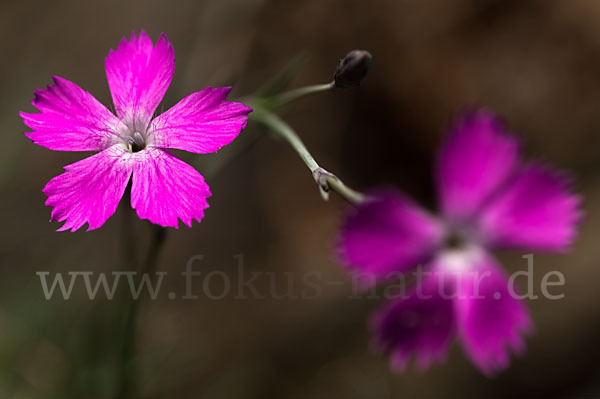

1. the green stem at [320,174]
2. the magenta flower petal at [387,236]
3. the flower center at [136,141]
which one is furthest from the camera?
the magenta flower petal at [387,236]

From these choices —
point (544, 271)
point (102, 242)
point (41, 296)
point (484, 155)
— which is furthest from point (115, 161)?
point (544, 271)

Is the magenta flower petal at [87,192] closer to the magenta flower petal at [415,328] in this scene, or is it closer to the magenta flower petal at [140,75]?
the magenta flower petal at [140,75]

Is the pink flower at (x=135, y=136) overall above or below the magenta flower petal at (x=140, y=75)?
below

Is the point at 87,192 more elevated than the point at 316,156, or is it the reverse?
the point at 316,156

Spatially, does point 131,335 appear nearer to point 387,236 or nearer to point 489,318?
point 387,236

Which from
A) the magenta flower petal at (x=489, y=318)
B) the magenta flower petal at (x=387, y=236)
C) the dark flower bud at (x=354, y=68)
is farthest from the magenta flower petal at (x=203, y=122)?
the magenta flower petal at (x=489, y=318)

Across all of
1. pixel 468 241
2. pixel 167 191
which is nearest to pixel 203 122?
pixel 167 191

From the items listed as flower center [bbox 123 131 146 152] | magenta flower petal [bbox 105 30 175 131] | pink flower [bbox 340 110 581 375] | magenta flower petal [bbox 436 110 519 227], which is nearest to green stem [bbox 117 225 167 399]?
flower center [bbox 123 131 146 152]

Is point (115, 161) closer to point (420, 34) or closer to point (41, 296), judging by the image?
point (41, 296)

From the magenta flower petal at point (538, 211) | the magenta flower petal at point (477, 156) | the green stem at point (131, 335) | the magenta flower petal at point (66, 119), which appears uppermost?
the magenta flower petal at point (477, 156)
